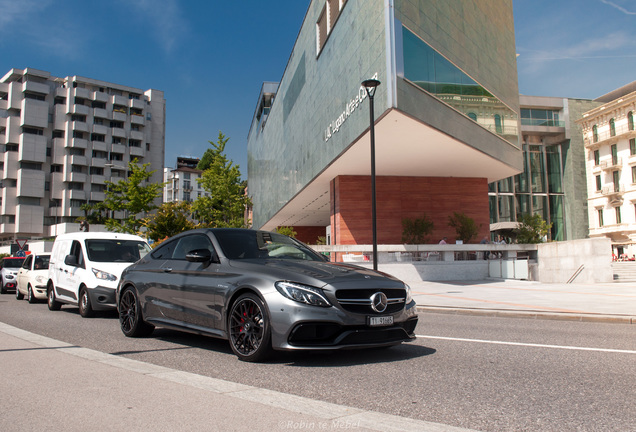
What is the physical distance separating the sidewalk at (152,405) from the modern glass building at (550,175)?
54274 mm

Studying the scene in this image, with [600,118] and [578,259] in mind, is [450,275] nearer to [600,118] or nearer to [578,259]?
[578,259]

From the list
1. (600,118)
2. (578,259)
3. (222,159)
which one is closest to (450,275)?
(578,259)

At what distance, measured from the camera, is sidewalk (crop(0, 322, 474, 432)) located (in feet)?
10.2

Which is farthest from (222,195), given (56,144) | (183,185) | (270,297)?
(183,185)

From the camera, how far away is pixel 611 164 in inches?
2219

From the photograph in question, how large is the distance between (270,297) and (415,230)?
23.3 metres

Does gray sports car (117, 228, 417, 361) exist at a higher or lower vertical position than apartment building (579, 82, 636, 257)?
lower

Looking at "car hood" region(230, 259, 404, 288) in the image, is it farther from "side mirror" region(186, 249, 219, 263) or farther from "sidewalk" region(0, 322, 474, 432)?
"sidewalk" region(0, 322, 474, 432)

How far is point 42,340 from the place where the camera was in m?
6.68

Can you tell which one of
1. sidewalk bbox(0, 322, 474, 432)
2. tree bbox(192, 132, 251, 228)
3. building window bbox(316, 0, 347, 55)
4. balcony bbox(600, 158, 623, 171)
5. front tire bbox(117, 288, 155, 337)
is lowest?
sidewalk bbox(0, 322, 474, 432)

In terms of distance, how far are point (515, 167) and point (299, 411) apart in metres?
28.5

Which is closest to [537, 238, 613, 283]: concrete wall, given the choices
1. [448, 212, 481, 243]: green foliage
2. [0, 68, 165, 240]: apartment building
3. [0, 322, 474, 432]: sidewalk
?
[448, 212, 481, 243]: green foliage

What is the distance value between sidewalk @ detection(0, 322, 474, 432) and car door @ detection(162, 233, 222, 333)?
1.05m

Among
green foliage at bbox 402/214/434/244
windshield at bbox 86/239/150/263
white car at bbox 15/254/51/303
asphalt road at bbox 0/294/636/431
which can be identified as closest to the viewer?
asphalt road at bbox 0/294/636/431
